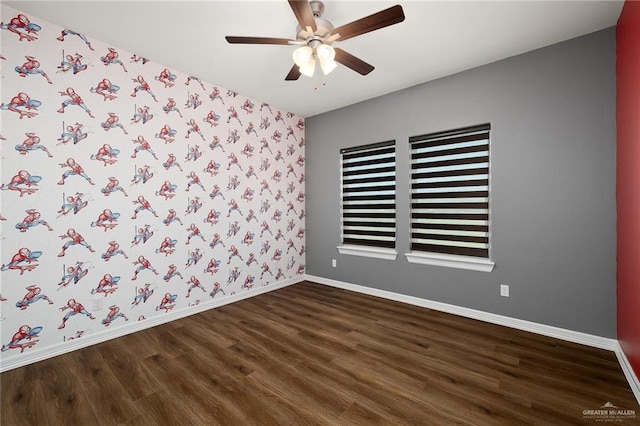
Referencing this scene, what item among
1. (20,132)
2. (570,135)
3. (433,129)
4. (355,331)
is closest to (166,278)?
(20,132)

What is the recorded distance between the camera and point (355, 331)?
2.77 m

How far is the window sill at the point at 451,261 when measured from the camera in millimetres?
2940

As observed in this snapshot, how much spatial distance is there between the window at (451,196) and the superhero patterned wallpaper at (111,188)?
2166 millimetres

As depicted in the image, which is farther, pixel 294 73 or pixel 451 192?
pixel 451 192

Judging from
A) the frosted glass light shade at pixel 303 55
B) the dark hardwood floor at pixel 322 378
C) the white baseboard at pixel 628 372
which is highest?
the frosted glass light shade at pixel 303 55

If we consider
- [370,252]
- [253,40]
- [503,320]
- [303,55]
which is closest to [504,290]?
[503,320]

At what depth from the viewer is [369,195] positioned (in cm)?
396

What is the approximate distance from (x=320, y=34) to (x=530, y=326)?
10.6 ft

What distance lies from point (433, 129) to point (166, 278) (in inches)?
137

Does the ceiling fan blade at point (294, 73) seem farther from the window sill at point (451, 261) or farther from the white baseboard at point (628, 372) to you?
the white baseboard at point (628, 372)

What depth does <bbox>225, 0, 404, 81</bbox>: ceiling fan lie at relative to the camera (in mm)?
1721

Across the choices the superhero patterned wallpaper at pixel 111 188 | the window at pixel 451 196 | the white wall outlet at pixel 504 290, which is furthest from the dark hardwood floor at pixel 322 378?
the window at pixel 451 196

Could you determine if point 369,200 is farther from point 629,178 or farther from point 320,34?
point 629,178

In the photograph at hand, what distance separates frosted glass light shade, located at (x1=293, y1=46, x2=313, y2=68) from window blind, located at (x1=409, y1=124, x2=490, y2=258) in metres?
1.87
